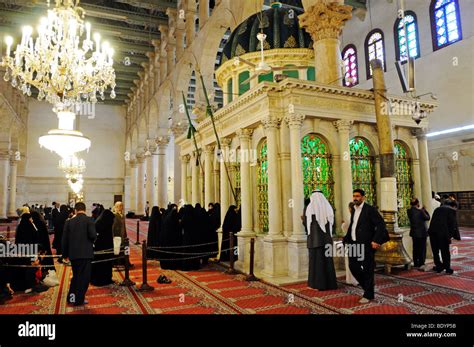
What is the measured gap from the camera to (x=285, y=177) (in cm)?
570

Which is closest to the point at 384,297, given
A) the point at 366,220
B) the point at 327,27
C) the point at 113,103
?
the point at 366,220

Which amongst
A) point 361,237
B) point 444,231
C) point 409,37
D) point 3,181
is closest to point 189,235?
point 361,237

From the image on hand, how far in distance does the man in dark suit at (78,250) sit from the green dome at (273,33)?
546cm

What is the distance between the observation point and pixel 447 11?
12648 millimetres

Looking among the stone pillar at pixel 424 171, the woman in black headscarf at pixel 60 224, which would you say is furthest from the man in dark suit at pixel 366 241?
the woman in black headscarf at pixel 60 224

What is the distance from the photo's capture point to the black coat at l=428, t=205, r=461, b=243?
532 cm

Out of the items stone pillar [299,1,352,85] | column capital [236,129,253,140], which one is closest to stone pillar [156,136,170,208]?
column capital [236,129,253,140]

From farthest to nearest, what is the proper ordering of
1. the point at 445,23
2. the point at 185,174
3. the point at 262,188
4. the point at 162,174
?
the point at 162,174, the point at 445,23, the point at 185,174, the point at 262,188

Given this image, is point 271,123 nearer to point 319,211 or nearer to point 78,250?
point 319,211

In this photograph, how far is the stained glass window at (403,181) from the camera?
6715 millimetres

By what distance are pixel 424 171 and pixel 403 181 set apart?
47 cm

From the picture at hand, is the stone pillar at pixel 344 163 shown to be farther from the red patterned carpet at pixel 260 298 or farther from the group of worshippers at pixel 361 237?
the red patterned carpet at pixel 260 298

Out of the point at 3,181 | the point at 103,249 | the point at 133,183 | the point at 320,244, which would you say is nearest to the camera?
the point at 320,244
